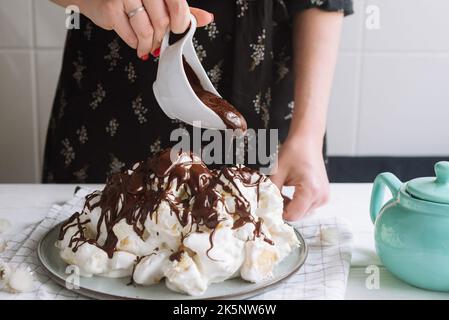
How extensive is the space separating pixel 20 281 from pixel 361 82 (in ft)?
4.48

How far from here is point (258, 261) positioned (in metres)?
0.85

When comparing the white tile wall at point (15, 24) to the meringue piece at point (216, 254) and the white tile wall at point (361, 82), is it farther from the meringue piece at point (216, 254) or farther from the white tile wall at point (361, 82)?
the meringue piece at point (216, 254)

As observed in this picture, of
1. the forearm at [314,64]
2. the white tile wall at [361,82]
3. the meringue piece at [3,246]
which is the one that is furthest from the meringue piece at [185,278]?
the white tile wall at [361,82]

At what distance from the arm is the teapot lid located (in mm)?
313

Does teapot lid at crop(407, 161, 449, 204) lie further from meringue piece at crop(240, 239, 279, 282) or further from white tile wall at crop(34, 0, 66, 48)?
white tile wall at crop(34, 0, 66, 48)

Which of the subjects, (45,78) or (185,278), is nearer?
(185,278)

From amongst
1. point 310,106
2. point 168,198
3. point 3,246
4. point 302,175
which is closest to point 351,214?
point 302,175

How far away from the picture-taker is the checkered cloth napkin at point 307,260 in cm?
86

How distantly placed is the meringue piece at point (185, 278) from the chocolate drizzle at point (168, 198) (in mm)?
16

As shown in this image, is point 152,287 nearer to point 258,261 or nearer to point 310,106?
point 258,261

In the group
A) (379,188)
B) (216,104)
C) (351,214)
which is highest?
(216,104)

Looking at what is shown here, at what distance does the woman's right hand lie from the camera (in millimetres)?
962

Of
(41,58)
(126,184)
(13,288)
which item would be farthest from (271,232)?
(41,58)

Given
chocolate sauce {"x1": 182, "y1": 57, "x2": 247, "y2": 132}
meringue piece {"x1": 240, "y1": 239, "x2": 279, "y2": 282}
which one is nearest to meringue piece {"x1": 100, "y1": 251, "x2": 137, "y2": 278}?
meringue piece {"x1": 240, "y1": 239, "x2": 279, "y2": 282}
